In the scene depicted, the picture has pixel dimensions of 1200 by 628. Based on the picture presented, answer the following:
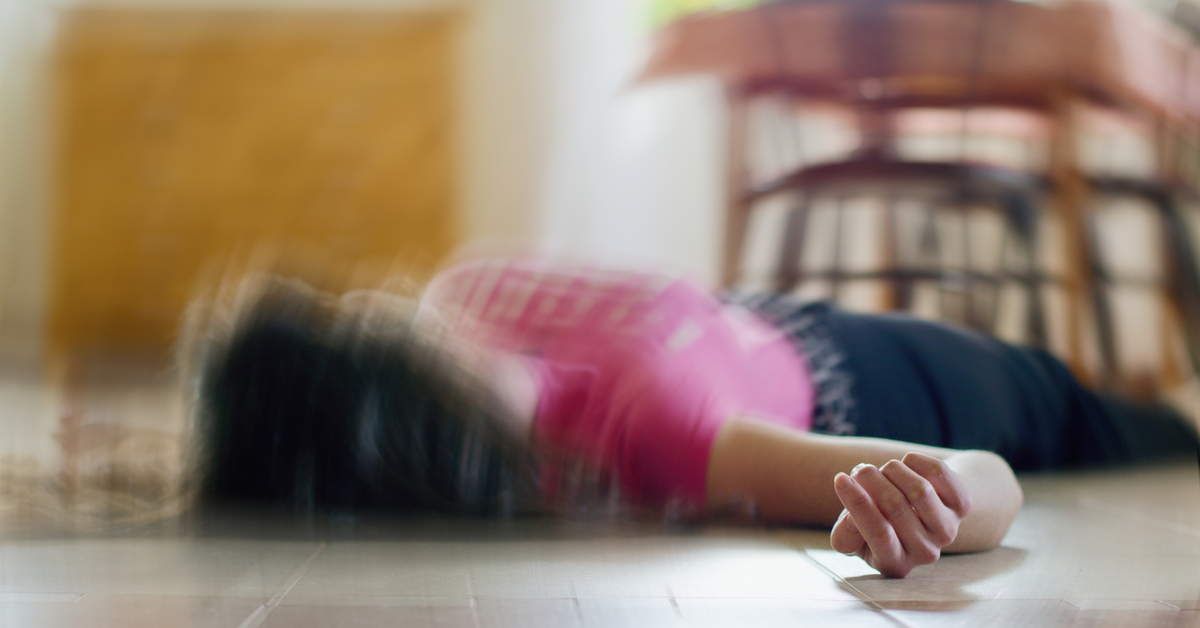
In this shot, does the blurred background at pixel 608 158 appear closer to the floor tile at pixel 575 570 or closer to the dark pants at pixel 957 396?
the dark pants at pixel 957 396

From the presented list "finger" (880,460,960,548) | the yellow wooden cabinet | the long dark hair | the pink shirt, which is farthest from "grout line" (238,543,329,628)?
the yellow wooden cabinet

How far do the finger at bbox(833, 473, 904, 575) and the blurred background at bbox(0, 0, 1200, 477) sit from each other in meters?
0.52

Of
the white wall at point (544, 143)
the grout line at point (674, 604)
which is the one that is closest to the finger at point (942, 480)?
the grout line at point (674, 604)

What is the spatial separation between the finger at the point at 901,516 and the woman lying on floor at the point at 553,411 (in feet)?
0.30

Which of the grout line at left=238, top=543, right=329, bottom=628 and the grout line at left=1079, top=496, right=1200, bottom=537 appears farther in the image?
the grout line at left=1079, top=496, right=1200, bottom=537

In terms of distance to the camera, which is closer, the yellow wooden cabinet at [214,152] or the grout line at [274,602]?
the grout line at [274,602]

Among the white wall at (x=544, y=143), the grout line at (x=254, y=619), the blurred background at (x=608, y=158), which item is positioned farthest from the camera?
the white wall at (x=544, y=143)

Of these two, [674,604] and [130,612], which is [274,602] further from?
[674,604]

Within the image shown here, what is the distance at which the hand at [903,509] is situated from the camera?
584 millimetres

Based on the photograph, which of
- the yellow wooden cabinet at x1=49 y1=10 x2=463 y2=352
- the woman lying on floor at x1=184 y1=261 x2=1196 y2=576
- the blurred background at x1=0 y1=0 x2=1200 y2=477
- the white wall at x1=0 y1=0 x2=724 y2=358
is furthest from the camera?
the yellow wooden cabinet at x1=49 y1=10 x2=463 y2=352

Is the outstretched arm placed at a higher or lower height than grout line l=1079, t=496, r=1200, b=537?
higher

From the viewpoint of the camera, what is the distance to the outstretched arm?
0.59 metres

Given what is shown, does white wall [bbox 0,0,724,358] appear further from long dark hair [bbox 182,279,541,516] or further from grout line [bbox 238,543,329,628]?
grout line [bbox 238,543,329,628]

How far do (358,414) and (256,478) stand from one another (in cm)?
10
